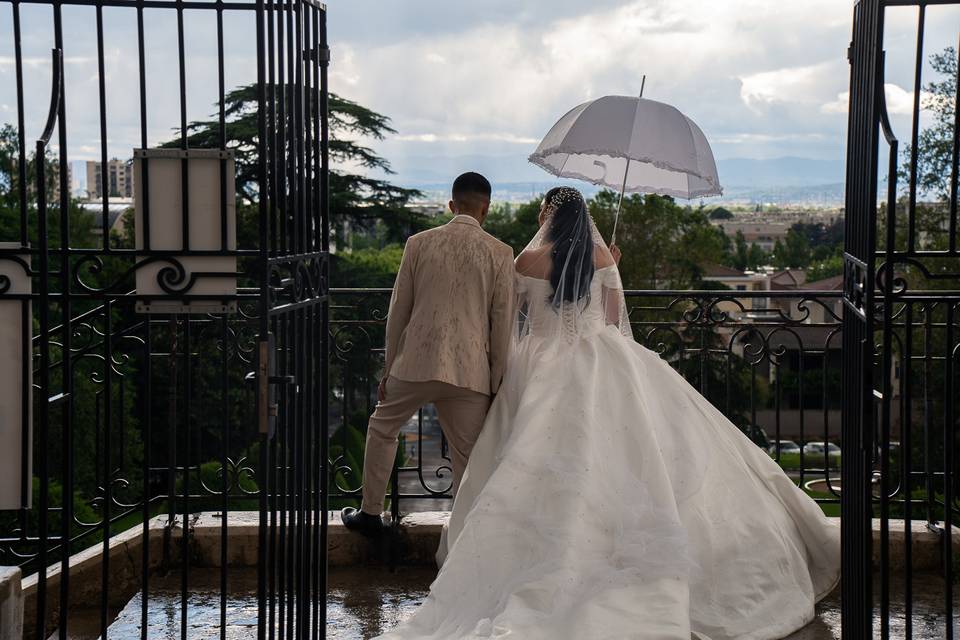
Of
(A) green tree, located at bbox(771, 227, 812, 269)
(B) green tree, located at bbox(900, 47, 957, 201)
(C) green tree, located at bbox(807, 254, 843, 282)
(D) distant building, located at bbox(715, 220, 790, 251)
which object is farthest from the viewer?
(D) distant building, located at bbox(715, 220, 790, 251)

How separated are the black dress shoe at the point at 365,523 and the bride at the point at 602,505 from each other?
33cm

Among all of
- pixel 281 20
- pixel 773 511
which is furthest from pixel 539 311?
pixel 281 20

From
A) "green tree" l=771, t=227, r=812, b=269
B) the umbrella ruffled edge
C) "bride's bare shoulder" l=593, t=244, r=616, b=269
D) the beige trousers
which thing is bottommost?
the beige trousers

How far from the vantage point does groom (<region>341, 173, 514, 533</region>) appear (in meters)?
4.74

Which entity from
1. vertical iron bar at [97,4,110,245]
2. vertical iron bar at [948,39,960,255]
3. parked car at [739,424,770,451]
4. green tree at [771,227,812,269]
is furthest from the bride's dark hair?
green tree at [771,227,812,269]

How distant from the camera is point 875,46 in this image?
9.86 ft

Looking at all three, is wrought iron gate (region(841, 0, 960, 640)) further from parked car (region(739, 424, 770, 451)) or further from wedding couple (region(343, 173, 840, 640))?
parked car (region(739, 424, 770, 451))

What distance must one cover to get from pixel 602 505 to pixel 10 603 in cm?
208

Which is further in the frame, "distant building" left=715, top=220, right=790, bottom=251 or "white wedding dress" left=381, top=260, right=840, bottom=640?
"distant building" left=715, top=220, right=790, bottom=251

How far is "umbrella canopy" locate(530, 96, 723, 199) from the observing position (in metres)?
5.38

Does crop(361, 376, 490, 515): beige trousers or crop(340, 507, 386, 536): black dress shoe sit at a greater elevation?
crop(361, 376, 490, 515): beige trousers

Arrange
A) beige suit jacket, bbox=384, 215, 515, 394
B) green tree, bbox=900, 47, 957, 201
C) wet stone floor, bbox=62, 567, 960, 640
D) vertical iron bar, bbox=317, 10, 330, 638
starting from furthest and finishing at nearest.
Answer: green tree, bbox=900, 47, 957, 201, beige suit jacket, bbox=384, 215, 515, 394, wet stone floor, bbox=62, 567, 960, 640, vertical iron bar, bbox=317, 10, 330, 638

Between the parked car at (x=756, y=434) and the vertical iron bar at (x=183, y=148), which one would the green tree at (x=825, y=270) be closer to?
the parked car at (x=756, y=434)

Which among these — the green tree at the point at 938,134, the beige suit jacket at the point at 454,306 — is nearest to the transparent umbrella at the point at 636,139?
the beige suit jacket at the point at 454,306
